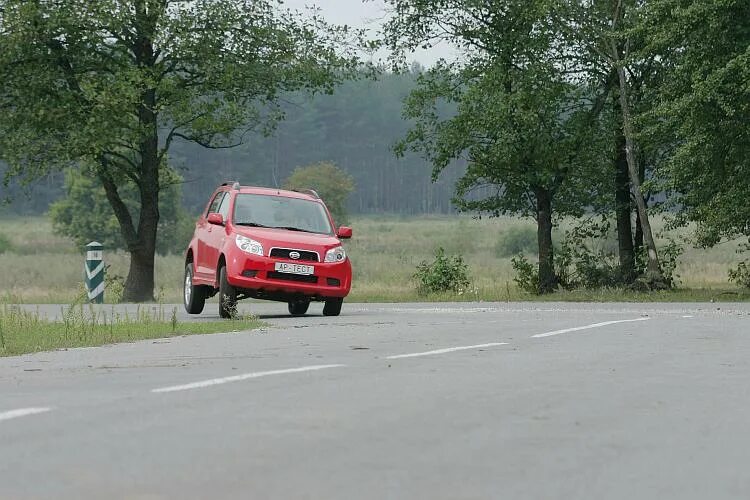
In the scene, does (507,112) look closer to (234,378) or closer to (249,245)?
(249,245)

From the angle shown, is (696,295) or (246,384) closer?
(246,384)

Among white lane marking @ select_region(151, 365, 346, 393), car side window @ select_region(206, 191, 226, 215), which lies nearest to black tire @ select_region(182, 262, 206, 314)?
car side window @ select_region(206, 191, 226, 215)

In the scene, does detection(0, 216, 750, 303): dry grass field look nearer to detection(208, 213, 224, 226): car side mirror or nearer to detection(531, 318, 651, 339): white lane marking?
detection(208, 213, 224, 226): car side mirror

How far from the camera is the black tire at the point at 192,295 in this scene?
25.2m

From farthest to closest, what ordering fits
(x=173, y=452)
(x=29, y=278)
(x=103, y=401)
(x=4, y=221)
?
(x=4, y=221) → (x=29, y=278) → (x=103, y=401) → (x=173, y=452)

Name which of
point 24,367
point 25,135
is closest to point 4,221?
point 25,135

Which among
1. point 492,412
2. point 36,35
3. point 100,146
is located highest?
point 36,35

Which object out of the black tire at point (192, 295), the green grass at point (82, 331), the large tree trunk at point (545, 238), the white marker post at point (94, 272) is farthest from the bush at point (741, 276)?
the green grass at point (82, 331)

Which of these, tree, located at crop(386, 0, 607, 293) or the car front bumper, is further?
tree, located at crop(386, 0, 607, 293)

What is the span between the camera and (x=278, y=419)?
28.5 ft

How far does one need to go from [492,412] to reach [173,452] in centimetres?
248

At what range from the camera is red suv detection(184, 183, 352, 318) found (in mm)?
22672

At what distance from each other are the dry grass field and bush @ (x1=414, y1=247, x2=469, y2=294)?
0.38m

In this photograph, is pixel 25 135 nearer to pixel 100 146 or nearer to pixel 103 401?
pixel 100 146
